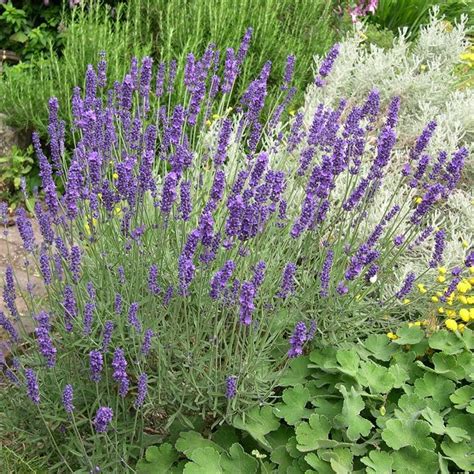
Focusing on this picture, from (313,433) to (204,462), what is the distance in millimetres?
418

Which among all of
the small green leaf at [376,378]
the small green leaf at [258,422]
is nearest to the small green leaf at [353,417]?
the small green leaf at [376,378]

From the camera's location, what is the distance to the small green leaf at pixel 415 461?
2.35m

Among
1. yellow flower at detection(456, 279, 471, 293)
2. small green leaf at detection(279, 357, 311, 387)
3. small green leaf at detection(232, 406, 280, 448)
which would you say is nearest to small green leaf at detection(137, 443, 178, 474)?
small green leaf at detection(232, 406, 280, 448)

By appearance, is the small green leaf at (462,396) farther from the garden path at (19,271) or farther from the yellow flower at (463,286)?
the garden path at (19,271)

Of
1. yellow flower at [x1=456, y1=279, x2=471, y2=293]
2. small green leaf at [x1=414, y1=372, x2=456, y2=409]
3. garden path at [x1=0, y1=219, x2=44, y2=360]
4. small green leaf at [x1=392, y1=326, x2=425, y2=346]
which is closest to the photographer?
small green leaf at [x1=414, y1=372, x2=456, y2=409]

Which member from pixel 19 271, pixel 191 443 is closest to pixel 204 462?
pixel 191 443

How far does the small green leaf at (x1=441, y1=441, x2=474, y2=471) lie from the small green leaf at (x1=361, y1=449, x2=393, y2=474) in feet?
Result: 0.82

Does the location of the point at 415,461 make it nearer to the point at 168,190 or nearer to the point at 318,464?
the point at 318,464

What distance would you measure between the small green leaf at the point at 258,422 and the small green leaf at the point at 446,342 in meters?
0.78

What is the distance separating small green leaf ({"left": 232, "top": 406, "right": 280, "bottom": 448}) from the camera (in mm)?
2402

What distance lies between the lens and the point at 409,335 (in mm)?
2854

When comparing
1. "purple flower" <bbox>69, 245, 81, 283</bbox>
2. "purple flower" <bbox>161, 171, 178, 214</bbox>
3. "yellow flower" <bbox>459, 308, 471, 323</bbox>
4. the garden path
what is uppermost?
"purple flower" <bbox>161, 171, 178, 214</bbox>

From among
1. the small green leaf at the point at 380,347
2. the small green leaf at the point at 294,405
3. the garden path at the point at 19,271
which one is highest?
the small green leaf at the point at 380,347

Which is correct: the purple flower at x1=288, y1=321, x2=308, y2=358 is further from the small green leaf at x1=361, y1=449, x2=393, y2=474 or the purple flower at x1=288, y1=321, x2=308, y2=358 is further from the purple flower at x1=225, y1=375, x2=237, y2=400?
the small green leaf at x1=361, y1=449, x2=393, y2=474
